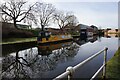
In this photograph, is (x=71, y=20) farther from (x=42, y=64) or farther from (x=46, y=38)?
(x=42, y=64)

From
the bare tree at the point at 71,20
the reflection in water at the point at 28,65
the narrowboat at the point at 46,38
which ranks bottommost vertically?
the reflection in water at the point at 28,65

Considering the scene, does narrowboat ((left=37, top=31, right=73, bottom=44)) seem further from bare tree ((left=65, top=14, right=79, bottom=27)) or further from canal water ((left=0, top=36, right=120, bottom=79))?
bare tree ((left=65, top=14, right=79, bottom=27))

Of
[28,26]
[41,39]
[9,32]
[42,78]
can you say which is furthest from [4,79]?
[28,26]

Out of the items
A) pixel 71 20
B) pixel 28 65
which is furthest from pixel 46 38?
pixel 71 20

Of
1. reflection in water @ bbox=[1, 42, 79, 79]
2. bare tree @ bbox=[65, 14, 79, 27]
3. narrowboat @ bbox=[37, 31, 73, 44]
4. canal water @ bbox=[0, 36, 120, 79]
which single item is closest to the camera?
canal water @ bbox=[0, 36, 120, 79]

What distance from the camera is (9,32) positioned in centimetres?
2870

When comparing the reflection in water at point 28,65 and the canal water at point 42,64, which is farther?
the reflection in water at point 28,65

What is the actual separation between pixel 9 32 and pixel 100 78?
83.4ft

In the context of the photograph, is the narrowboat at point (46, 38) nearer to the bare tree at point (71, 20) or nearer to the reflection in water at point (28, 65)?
the reflection in water at point (28, 65)

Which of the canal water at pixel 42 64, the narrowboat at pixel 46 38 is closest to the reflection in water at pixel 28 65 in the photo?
the canal water at pixel 42 64

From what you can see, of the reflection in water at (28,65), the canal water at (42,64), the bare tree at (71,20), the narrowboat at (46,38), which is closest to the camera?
the canal water at (42,64)

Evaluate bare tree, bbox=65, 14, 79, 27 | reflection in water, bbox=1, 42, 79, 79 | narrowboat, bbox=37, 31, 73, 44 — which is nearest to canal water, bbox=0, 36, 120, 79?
reflection in water, bbox=1, 42, 79, 79

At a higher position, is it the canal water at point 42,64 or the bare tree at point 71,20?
the bare tree at point 71,20

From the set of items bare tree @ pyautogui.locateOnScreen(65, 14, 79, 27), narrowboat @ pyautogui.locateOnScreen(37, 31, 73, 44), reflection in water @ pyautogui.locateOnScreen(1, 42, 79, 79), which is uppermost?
bare tree @ pyautogui.locateOnScreen(65, 14, 79, 27)
